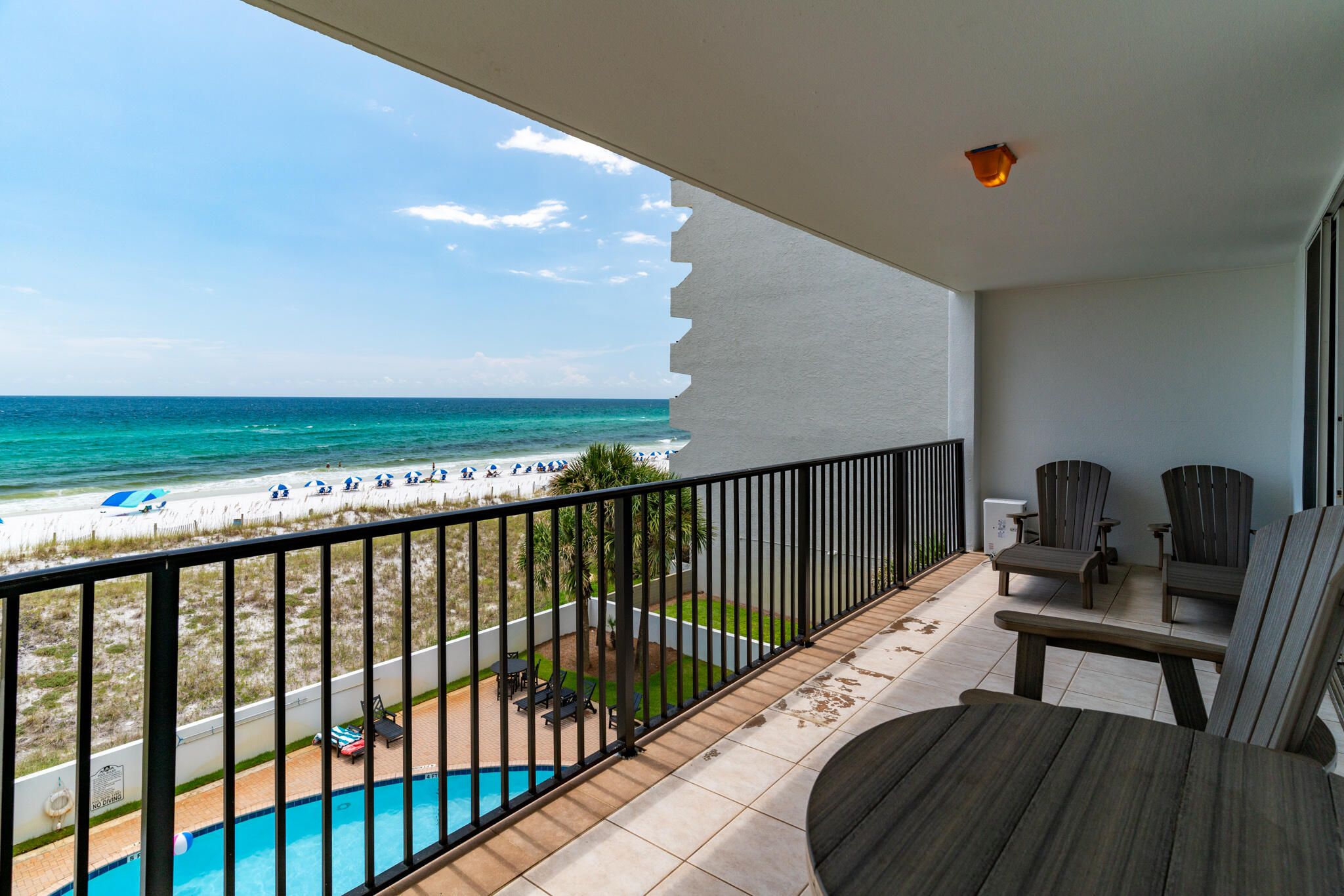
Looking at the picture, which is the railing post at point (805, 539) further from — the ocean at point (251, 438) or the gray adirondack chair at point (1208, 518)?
the ocean at point (251, 438)

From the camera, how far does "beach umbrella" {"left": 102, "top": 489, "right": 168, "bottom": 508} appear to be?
77.0 ft

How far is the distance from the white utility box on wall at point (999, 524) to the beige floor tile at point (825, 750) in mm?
3167

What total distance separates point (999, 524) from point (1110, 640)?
4370 mm

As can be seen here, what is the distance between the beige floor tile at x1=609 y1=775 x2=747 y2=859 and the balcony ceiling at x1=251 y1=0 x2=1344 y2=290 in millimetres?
2312

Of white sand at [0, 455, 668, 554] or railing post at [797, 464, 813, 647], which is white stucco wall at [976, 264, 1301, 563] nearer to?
railing post at [797, 464, 813, 647]

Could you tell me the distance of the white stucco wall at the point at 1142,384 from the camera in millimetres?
4824

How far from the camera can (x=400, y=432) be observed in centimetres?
3434

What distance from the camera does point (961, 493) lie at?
579 cm

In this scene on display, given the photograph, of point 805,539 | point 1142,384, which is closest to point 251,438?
point 805,539

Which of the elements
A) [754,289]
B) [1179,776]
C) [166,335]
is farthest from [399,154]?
[1179,776]

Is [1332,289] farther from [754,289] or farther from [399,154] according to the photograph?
[399,154]

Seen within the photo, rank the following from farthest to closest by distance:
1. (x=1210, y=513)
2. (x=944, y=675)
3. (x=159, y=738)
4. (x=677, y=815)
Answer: (x=1210, y=513) < (x=944, y=675) < (x=677, y=815) < (x=159, y=738)

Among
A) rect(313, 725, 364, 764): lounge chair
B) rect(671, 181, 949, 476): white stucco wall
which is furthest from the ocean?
rect(313, 725, 364, 764): lounge chair

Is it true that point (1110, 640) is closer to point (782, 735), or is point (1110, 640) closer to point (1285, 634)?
point (1285, 634)
